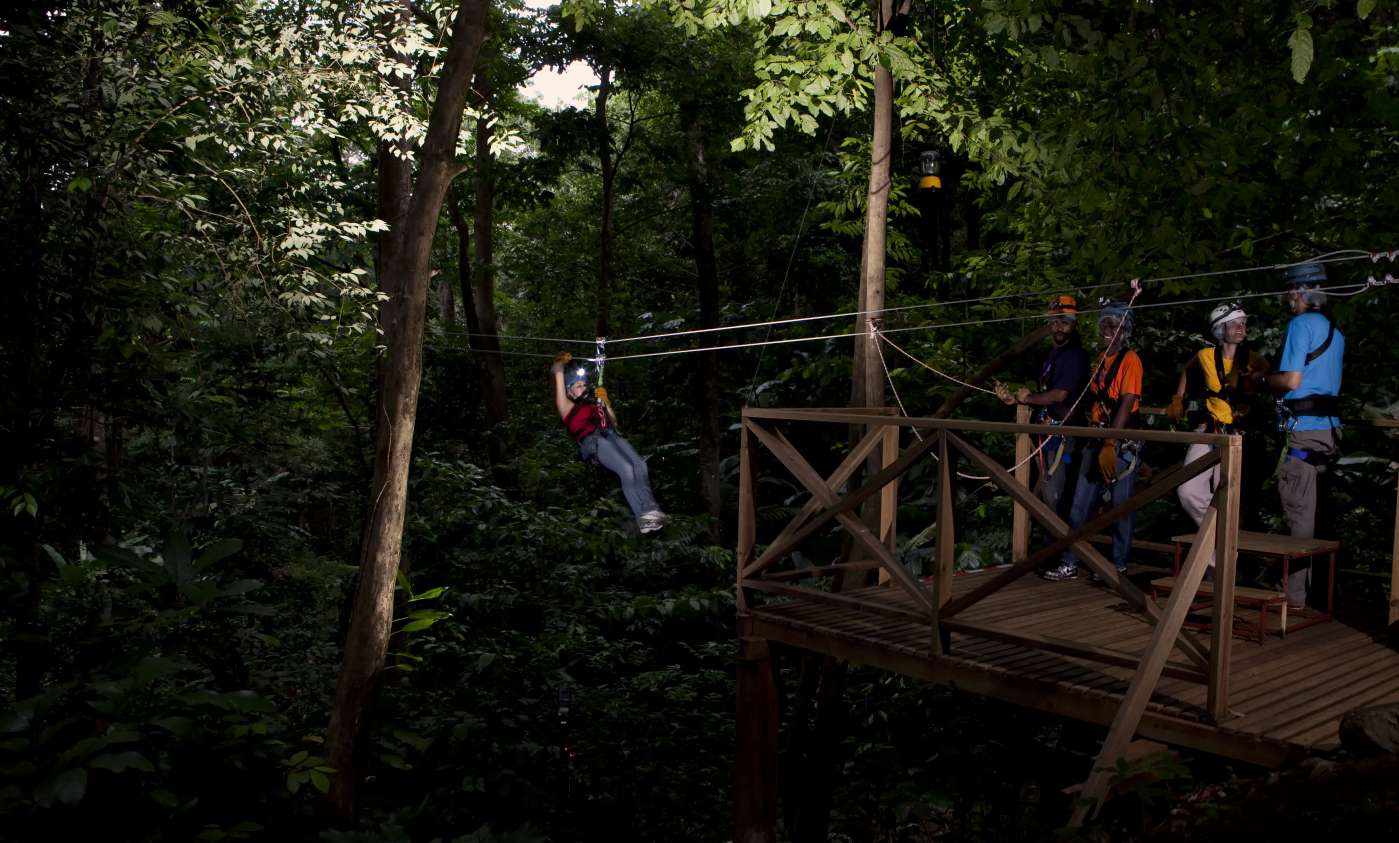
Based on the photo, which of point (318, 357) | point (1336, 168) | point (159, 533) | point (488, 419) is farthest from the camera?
point (488, 419)

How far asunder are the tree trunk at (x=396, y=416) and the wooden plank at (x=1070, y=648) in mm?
3296

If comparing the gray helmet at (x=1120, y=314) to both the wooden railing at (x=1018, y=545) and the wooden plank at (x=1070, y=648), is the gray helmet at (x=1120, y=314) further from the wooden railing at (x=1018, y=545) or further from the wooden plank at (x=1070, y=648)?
the wooden plank at (x=1070, y=648)

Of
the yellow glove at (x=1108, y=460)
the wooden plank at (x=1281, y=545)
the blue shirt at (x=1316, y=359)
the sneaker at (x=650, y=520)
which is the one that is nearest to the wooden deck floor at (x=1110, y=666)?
the wooden plank at (x=1281, y=545)

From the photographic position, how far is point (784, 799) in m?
10.2

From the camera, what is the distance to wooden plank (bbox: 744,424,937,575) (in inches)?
219

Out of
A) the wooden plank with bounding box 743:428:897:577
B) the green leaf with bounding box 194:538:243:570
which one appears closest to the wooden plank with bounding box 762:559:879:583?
the wooden plank with bounding box 743:428:897:577

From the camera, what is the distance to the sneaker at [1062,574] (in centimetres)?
758

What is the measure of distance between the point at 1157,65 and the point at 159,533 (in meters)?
9.19

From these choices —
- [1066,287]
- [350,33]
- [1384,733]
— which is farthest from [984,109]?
[1384,733]

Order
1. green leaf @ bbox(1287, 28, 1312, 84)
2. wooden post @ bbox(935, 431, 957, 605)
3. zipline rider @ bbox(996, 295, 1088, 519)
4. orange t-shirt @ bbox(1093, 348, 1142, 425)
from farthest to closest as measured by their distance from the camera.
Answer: zipline rider @ bbox(996, 295, 1088, 519)
orange t-shirt @ bbox(1093, 348, 1142, 425)
wooden post @ bbox(935, 431, 957, 605)
green leaf @ bbox(1287, 28, 1312, 84)

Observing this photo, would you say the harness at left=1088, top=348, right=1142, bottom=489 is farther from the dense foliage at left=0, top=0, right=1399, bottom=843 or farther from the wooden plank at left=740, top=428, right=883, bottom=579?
the wooden plank at left=740, top=428, right=883, bottom=579

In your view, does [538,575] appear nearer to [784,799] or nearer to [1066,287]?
[784,799]

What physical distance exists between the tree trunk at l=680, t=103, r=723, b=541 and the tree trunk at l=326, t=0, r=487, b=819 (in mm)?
9469

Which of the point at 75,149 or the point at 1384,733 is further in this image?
the point at 75,149
